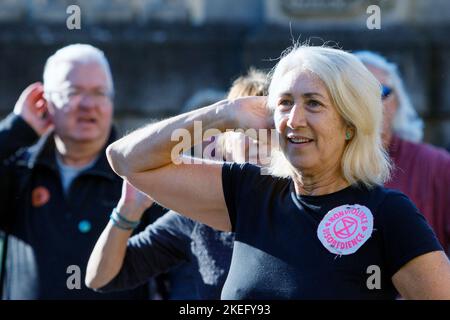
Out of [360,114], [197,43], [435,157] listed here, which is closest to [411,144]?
[435,157]

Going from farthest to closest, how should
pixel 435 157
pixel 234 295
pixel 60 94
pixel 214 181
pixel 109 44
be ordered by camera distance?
pixel 109 44
pixel 60 94
pixel 435 157
pixel 214 181
pixel 234 295

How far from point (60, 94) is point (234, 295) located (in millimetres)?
1873

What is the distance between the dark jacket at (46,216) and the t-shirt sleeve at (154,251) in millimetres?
564

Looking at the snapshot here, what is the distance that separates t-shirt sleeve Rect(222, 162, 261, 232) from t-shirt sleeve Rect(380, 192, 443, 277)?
0.40 meters

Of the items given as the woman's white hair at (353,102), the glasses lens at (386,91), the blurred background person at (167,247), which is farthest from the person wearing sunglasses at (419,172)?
the woman's white hair at (353,102)

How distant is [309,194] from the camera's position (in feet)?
8.27

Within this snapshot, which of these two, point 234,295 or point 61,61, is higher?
point 61,61

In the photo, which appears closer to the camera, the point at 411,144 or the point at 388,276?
the point at 388,276

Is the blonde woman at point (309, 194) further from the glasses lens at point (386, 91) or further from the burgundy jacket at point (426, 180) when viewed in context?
the glasses lens at point (386, 91)

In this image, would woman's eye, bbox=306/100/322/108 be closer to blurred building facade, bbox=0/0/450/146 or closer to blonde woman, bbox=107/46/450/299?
blonde woman, bbox=107/46/450/299

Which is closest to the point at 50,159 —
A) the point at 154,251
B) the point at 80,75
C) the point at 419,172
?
the point at 80,75

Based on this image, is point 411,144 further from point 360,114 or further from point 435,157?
point 360,114

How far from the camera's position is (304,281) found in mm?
2373

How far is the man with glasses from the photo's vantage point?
3.74 meters
